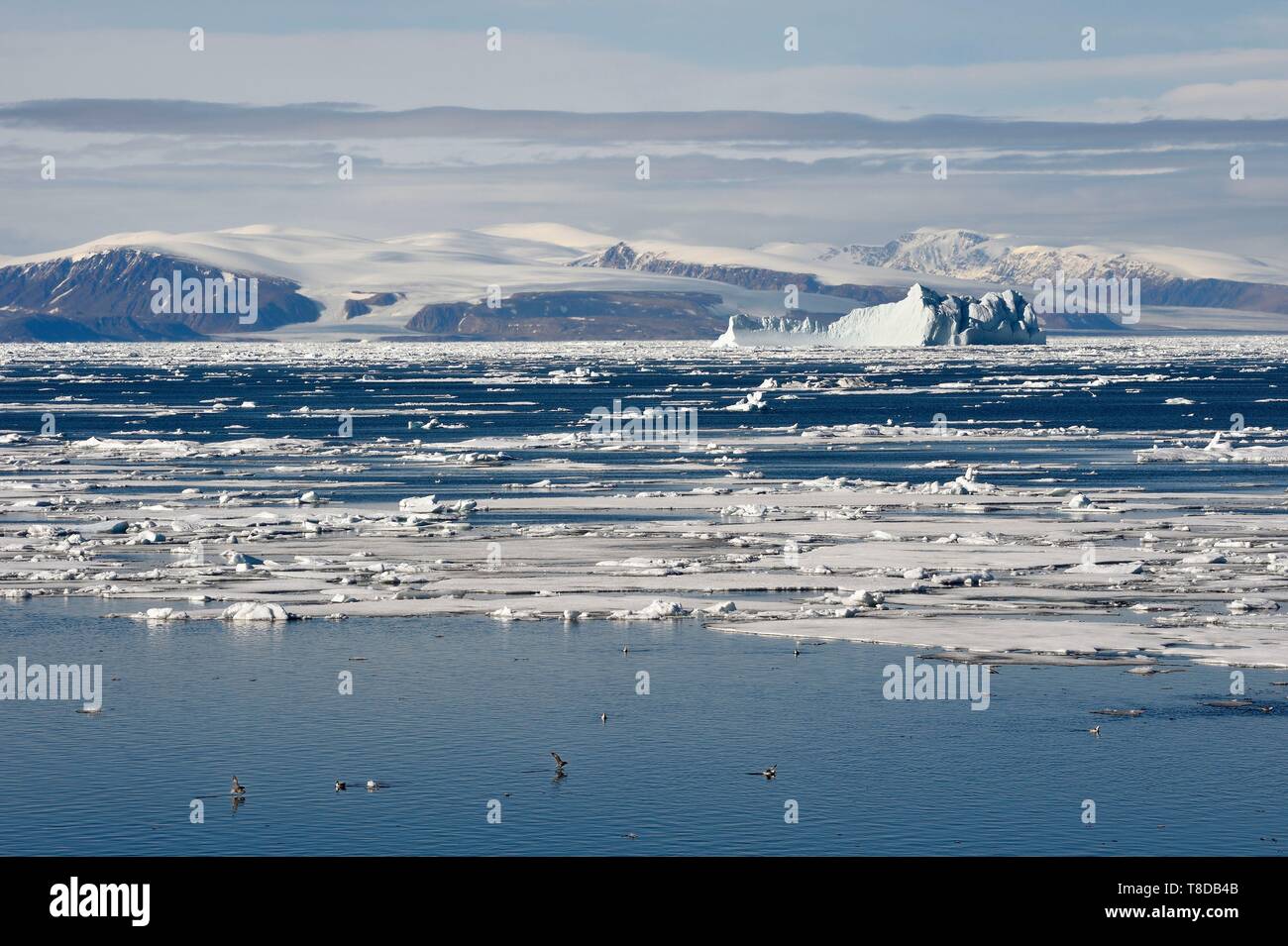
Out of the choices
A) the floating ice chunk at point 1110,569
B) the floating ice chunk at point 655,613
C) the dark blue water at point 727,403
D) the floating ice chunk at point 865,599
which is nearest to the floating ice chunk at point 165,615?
the floating ice chunk at point 655,613

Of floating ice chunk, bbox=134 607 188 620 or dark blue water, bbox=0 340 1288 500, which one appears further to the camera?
dark blue water, bbox=0 340 1288 500

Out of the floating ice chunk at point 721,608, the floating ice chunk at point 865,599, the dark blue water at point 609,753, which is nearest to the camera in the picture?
the dark blue water at point 609,753

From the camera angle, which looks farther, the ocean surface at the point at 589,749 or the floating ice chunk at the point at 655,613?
the floating ice chunk at the point at 655,613

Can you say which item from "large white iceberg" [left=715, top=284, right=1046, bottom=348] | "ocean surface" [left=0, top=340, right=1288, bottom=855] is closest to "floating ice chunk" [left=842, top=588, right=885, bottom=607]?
"ocean surface" [left=0, top=340, right=1288, bottom=855]

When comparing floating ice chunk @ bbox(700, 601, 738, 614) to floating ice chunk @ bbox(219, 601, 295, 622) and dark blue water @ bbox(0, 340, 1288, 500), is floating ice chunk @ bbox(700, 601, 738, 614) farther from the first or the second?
dark blue water @ bbox(0, 340, 1288, 500)

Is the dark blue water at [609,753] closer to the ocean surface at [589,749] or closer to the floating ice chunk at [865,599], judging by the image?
the ocean surface at [589,749]

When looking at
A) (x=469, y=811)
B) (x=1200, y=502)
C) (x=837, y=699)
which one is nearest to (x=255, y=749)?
(x=469, y=811)

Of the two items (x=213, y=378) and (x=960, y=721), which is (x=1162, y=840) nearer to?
(x=960, y=721)
